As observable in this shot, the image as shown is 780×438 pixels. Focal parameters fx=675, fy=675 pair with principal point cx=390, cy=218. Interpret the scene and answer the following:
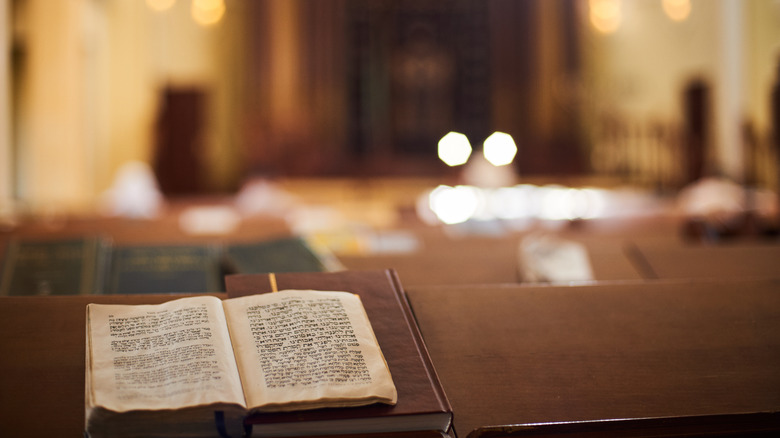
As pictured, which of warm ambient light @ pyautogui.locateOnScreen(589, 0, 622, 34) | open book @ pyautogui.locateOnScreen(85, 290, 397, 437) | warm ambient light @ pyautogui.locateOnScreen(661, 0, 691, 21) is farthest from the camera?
warm ambient light @ pyautogui.locateOnScreen(589, 0, 622, 34)

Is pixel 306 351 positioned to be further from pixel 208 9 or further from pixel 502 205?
pixel 208 9

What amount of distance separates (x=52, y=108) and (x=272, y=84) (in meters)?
3.92

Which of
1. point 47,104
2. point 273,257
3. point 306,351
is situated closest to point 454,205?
point 273,257

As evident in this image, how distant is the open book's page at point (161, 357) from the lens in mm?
951

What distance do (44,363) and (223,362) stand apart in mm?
375

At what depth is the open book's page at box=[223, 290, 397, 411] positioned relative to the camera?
995 mm

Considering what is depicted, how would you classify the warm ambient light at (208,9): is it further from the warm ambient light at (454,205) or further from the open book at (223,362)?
the open book at (223,362)

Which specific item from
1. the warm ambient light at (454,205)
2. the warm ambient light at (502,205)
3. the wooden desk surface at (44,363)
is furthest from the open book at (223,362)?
the warm ambient light at (454,205)

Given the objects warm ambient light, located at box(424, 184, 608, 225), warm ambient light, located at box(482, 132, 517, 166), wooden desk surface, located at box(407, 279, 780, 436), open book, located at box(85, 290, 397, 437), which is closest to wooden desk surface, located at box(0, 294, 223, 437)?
open book, located at box(85, 290, 397, 437)

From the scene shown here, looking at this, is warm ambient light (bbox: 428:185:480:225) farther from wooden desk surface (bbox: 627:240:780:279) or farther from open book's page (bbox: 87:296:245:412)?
open book's page (bbox: 87:296:245:412)

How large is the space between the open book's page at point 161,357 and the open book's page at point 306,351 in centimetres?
3

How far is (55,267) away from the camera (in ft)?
6.42

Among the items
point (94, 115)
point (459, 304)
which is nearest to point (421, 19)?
point (94, 115)

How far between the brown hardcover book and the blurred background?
8295 mm
